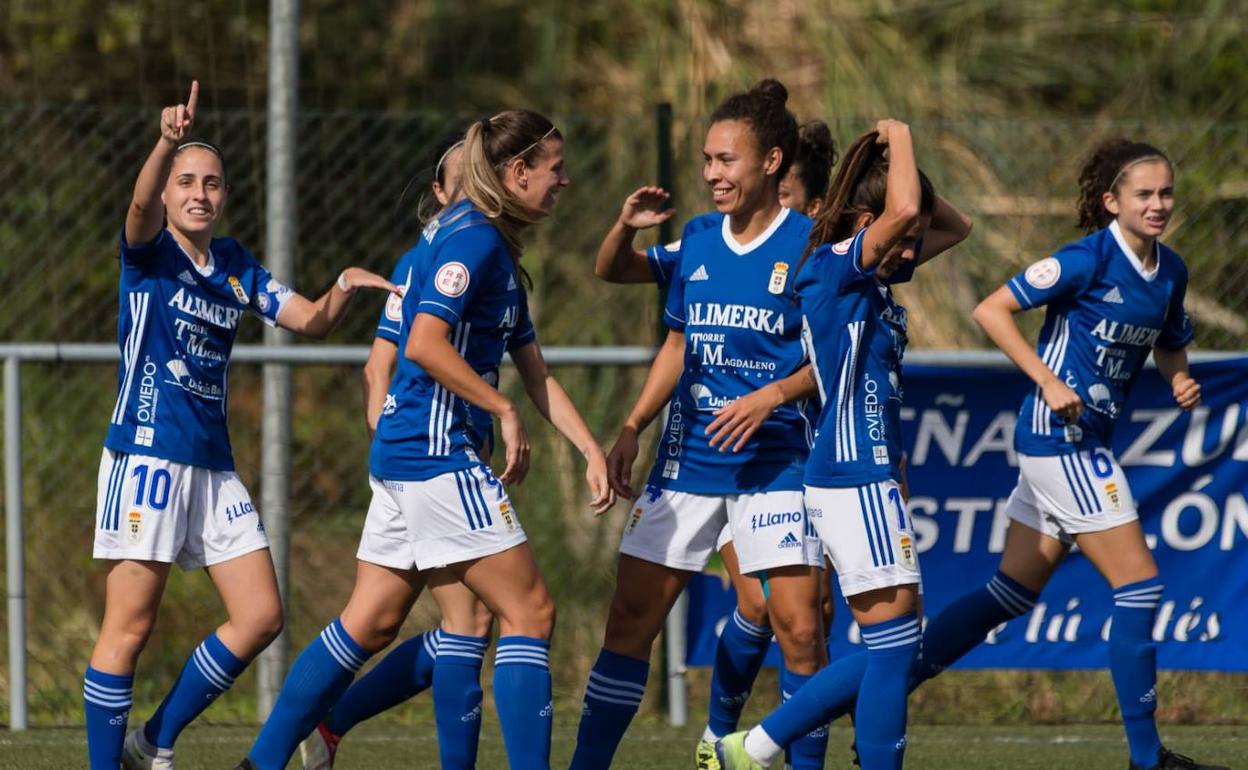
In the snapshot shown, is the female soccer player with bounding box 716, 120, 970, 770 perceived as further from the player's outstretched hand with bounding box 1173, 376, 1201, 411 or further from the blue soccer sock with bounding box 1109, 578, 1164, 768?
the player's outstretched hand with bounding box 1173, 376, 1201, 411

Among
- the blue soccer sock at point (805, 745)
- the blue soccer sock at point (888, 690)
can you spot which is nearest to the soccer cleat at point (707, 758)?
the blue soccer sock at point (805, 745)

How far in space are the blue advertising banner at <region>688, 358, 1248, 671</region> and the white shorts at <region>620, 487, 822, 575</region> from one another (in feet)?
6.48

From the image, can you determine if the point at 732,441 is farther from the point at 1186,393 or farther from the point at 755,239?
the point at 1186,393

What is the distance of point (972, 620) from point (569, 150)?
160 inches

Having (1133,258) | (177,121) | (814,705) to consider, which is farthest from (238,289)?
(1133,258)

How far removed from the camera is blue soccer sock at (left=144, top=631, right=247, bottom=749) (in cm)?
531

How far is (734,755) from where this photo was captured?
16.3ft

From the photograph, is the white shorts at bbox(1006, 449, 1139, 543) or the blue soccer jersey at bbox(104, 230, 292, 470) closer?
the blue soccer jersey at bbox(104, 230, 292, 470)

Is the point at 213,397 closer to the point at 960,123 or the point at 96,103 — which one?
the point at 960,123

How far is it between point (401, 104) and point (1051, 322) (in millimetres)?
5453

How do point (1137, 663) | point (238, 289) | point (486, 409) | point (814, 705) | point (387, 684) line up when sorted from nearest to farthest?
point (486, 409), point (814, 705), point (238, 289), point (387, 684), point (1137, 663)

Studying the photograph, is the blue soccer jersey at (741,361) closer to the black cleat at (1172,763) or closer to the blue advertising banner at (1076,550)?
the black cleat at (1172,763)

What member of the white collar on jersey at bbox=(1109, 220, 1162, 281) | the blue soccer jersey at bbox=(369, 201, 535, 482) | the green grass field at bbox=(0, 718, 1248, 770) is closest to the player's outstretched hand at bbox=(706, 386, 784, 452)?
the blue soccer jersey at bbox=(369, 201, 535, 482)

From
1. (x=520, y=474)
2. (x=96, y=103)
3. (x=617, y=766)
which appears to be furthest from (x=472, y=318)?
(x=96, y=103)
